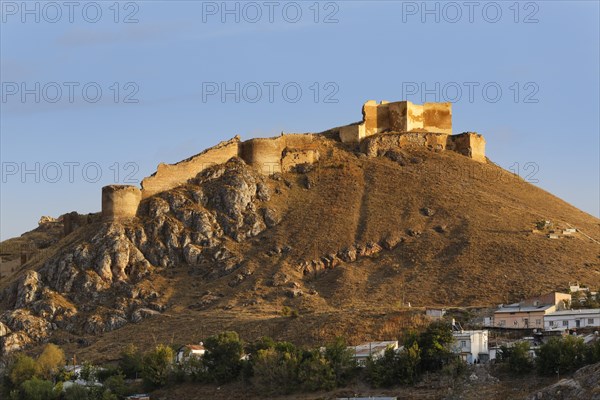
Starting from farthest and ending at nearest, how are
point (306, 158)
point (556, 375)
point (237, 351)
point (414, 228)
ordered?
point (306, 158) → point (414, 228) → point (237, 351) → point (556, 375)

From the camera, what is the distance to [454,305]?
92812 mm

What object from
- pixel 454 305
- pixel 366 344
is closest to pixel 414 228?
pixel 454 305

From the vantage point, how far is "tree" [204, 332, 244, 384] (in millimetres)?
84812

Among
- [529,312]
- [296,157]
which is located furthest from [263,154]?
[529,312]

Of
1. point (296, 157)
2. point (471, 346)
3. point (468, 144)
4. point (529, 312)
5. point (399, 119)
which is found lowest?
point (471, 346)

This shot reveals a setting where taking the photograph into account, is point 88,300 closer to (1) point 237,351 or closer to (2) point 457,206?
(1) point 237,351

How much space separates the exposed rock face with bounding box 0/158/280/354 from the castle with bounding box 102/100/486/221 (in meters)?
1.02

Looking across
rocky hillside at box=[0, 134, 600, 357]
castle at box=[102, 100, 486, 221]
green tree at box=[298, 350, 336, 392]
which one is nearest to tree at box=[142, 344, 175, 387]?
rocky hillside at box=[0, 134, 600, 357]

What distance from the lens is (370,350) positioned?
8394cm

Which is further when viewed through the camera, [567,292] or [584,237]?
[584,237]

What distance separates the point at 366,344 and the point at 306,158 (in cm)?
2779

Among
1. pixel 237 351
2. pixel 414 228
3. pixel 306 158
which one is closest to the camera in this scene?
pixel 237 351

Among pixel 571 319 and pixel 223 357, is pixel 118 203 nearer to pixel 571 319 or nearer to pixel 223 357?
pixel 223 357

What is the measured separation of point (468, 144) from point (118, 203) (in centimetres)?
2546
